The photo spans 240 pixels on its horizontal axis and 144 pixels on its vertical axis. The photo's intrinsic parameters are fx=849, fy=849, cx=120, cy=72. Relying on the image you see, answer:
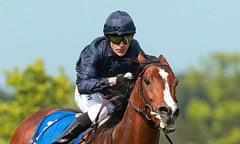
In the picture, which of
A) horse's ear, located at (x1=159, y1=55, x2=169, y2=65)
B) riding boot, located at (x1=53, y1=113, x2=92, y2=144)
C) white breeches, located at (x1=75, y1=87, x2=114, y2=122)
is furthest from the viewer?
riding boot, located at (x1=53, y1=113, x2=92, y2=144)

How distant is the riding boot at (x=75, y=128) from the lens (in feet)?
33.9

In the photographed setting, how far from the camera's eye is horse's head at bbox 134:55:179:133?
28.1 ft

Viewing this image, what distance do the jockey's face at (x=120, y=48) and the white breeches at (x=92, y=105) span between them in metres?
0.64

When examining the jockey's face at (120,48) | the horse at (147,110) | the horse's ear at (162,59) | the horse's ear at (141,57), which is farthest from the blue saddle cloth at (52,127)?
the horse's ear at (162,59)

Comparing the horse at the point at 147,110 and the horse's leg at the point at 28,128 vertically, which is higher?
the horse at the point at 147,110

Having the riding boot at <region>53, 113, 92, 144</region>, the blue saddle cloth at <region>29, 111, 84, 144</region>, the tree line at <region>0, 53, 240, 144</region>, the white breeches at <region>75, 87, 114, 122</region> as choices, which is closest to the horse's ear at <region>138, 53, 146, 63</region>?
the white breeches at <region>75, 87, 114, 122</region>

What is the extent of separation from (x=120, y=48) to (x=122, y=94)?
0.54 meters

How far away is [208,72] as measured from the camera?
327 feet

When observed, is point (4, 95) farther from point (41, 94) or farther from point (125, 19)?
point (125, 19)

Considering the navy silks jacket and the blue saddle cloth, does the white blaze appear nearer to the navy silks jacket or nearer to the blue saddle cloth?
the navy silks jacket

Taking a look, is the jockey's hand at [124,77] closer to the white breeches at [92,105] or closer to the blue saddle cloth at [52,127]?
the white breeches at [92,105]

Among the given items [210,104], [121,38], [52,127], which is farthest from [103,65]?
[210,104]

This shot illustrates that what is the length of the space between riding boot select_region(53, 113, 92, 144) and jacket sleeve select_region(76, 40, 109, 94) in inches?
16.6

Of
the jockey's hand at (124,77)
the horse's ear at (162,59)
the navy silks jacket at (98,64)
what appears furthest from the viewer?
the navy silks jacket at (98,64)
